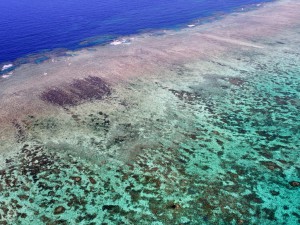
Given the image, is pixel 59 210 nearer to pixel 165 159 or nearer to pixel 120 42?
pixel 165 159

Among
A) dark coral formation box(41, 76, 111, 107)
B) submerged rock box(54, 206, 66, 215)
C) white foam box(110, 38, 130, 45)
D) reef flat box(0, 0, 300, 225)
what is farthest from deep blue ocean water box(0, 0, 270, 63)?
submerged rock box(54, 206, 66, 215)

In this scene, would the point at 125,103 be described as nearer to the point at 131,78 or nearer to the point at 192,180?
the point at 131,78

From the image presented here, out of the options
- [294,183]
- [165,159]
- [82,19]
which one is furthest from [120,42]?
[294,183]

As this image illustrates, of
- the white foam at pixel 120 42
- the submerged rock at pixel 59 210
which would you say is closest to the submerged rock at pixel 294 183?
the submerged rock at pixel 59 210

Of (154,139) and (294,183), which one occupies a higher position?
(154,139)

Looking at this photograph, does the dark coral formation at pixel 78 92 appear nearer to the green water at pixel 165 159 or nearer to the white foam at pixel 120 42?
the green water at pixel 165 159

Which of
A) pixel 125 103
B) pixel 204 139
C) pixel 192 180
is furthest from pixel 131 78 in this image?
pixel 192 180

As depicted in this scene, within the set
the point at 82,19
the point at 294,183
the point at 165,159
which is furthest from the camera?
the point at 82,19
